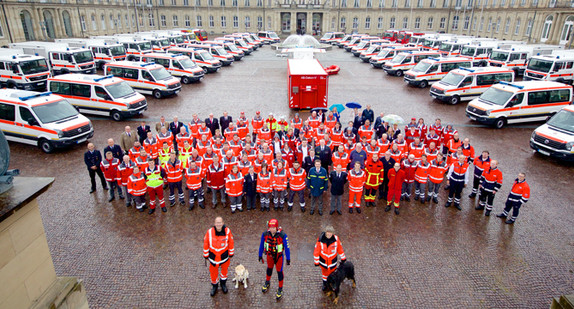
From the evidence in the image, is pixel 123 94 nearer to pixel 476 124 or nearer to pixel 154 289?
pixel 154 289

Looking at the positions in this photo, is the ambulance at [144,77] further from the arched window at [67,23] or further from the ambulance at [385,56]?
the arched window at [67,23]

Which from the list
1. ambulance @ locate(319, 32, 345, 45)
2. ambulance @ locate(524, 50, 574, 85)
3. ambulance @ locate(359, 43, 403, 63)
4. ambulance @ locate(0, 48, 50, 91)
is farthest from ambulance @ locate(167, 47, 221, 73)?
ambulance @ locate(319, 32, 345, 45)

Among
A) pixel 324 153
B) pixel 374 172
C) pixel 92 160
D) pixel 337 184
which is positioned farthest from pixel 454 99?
pixel 92 160

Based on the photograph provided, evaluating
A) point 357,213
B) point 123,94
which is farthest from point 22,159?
point 357,213

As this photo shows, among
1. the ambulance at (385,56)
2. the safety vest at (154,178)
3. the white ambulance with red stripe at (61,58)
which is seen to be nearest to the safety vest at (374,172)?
the safety vest at (154,178)

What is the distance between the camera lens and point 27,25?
134 ft

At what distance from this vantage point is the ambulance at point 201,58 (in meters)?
29.5

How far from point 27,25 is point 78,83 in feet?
111

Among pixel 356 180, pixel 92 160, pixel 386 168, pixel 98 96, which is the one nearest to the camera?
pixel 356 180

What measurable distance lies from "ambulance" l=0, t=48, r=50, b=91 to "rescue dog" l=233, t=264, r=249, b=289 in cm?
2152

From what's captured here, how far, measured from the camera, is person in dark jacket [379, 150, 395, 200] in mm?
9656

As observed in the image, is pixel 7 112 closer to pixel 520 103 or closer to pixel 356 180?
pixel 356 180

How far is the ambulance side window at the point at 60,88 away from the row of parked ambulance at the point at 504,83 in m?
20.2

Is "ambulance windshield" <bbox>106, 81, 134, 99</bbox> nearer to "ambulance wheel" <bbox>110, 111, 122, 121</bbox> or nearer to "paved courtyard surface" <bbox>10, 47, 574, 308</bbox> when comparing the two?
"ambulance wheel" <bbox>110, 111, 122, 121</bbox>
